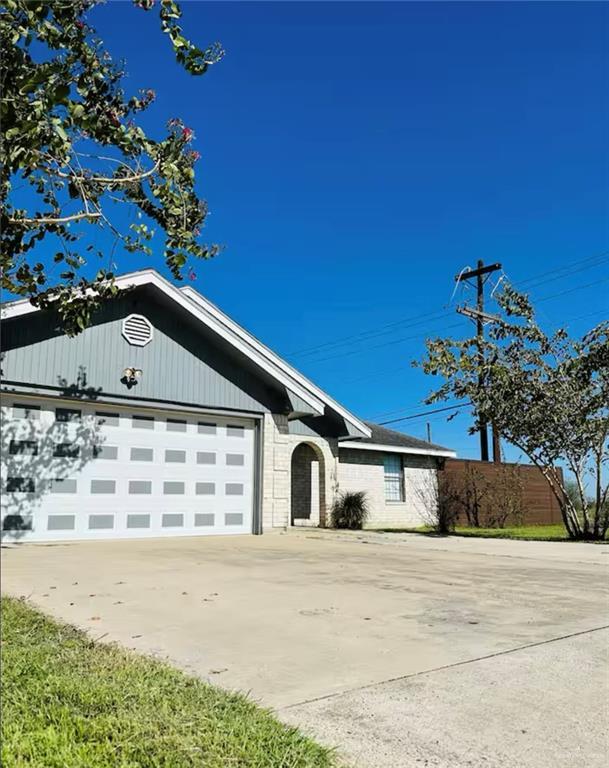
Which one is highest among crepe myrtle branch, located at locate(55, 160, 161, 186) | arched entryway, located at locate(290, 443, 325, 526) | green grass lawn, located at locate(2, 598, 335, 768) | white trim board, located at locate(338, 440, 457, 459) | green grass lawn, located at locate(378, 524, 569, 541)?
crepe myrtle branch, located at locate(55, 160, 161, 186)

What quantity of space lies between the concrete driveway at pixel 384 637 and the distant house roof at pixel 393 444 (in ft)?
31.5

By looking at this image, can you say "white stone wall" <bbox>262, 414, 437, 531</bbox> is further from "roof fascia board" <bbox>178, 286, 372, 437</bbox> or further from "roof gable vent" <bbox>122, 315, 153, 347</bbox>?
"roof gable vent" <bbox>122, 315, 153, 347</bbox>

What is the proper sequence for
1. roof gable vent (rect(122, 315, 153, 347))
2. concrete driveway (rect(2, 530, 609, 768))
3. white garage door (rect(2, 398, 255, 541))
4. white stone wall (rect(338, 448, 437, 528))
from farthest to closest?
white stone wall (rect(338, 448, 437, 528)) < roof gable vent (rect(122, 315, 153, 347)) < white garage door (rect(2, 398, 255, 541)) < concrete driveway (rect(2, 530, 609, 768))

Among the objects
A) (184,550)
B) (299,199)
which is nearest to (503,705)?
(184,550)

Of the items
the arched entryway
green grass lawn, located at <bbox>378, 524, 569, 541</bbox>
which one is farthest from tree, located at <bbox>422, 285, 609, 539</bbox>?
the arched entryway

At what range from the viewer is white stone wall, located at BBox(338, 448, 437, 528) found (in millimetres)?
18672

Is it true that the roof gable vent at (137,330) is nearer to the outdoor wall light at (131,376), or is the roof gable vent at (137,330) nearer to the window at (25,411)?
the outdoor wall light at (131,376)

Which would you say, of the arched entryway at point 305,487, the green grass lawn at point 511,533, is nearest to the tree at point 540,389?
the green grass lawn at point 511,533

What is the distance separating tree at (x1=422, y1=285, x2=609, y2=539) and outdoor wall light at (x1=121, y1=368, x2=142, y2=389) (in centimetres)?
662

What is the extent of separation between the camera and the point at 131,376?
1170cm

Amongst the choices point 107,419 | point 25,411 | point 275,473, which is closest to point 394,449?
point 275,473

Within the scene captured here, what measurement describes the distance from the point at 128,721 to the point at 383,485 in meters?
17.5

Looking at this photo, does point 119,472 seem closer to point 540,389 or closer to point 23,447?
point 23,447

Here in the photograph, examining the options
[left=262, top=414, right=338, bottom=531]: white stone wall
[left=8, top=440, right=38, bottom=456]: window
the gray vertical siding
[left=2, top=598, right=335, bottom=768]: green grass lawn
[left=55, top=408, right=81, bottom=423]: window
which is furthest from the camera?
[left=262, top=414, right=338, bottom=531]: white stone wall
